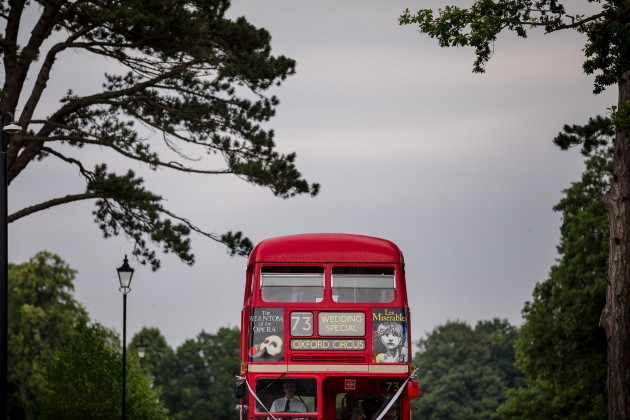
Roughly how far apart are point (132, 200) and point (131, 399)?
10.4 metres

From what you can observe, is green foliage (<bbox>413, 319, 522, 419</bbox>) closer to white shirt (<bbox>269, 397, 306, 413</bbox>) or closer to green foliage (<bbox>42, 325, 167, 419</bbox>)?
green foliage (<bbox>42, 325, 167, 419</bbox>)

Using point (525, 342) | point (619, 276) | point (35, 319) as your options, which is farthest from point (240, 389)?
point (35, 319)

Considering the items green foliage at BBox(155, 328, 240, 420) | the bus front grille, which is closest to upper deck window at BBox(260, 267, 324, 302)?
the bus front grille

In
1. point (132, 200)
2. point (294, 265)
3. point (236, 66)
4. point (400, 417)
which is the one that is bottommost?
point (400, 417)

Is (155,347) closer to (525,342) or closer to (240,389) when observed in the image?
(525,342)

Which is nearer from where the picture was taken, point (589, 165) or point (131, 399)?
point (131, 399)

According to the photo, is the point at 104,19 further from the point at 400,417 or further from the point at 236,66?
the point at 400,417

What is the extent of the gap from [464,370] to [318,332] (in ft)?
322

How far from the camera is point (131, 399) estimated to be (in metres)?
41.5

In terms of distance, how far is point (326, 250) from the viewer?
73.6 feet

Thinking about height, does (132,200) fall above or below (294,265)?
above

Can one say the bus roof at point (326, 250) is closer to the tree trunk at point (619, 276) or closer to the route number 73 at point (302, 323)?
the route number 73 at point (302, 323)

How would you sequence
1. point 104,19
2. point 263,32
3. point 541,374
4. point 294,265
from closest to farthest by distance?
point 294,265 < point 104,19 < point 263,32 < point 541,374

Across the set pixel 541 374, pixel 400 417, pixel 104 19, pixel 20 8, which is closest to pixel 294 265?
pixel 400 417
